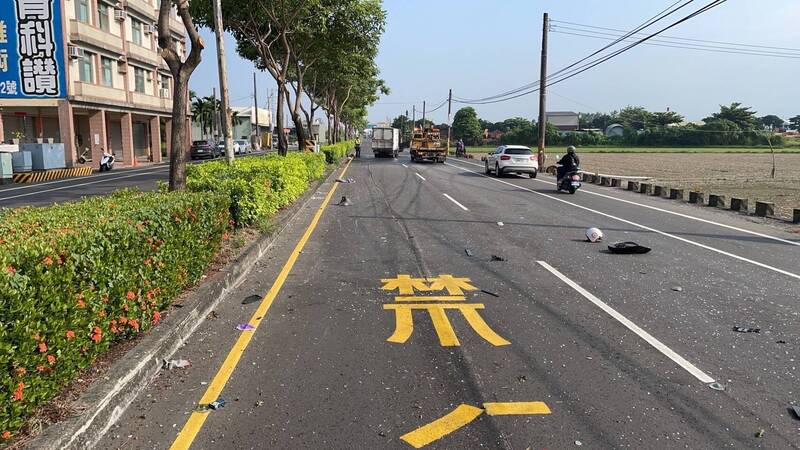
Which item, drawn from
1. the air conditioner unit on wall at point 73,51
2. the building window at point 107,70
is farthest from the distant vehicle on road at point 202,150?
the air conditioner unit on wall at point 73,51

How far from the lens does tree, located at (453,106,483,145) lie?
333ft

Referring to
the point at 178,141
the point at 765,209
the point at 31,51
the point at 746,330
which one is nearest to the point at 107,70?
the point at 31,51

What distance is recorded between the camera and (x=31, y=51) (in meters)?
25.7

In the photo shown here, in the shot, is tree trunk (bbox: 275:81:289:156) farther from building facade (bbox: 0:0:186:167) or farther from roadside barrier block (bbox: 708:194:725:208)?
roadside barrier block (bbox: 708:194:725:208)

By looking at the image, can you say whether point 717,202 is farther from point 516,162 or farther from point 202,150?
point 202,150

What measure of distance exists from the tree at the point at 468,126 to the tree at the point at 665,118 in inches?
1180

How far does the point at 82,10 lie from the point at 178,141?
96.3ft

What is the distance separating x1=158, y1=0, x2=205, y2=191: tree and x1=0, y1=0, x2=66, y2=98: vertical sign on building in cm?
1956

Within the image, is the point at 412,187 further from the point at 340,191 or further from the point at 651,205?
the point at 651,205

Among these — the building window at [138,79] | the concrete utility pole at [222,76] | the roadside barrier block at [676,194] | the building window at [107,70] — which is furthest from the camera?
the building window at [138,79]

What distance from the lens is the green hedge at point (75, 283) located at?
3.04 metres

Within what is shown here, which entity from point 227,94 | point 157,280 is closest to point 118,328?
point 157,280

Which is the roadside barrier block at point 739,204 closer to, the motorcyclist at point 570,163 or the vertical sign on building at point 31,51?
the motorcyclist at point 570,163

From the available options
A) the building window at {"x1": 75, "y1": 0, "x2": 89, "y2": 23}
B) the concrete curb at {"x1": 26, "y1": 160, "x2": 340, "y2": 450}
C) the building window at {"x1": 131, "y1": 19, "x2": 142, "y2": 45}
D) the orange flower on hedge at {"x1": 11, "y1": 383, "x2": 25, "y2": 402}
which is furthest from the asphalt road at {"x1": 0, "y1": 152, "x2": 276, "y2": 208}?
the building window at {"x1": 131, "y1": 19, "x2": 142, "y2": 45}
